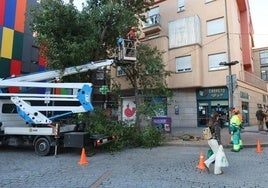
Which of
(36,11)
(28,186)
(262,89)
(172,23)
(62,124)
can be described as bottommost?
(28,186)

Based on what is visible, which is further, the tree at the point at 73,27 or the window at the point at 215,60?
the window at the point at 215,60

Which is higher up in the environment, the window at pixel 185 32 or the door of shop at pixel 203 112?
the window at pixel 185 32

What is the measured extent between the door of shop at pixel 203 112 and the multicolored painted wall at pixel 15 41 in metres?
14.5

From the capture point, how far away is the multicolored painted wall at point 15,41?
65.9ft

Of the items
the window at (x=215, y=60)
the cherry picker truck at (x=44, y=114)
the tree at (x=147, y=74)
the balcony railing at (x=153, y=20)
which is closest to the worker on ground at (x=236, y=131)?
the cherry picker truck at (x=44, y=114)

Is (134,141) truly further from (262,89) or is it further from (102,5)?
(262,89)

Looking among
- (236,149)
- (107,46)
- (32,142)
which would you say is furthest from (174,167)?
(107,46)

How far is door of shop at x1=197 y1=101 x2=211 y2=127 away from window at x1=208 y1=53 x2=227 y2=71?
9.98 feet

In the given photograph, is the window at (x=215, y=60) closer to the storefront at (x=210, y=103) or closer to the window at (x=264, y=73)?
the storefront at (x=210, y=103)

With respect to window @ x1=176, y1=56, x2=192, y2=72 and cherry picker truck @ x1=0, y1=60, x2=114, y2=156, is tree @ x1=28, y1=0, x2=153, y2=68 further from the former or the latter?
window @ x1=176, y1=56, x2=192, y2=72

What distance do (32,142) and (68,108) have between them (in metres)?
2.28

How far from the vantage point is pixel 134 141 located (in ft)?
45.4

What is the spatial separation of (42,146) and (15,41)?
12.5m

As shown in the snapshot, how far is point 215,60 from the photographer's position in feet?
75.3
